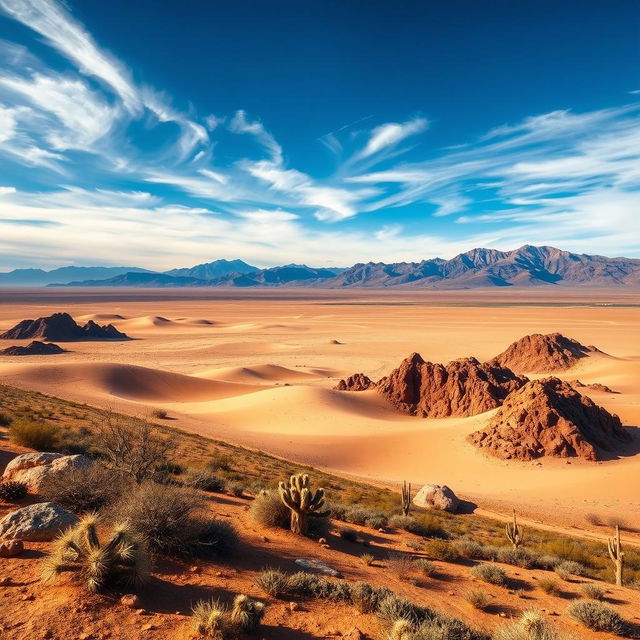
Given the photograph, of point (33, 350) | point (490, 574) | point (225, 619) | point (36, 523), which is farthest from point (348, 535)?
point (33, 350)

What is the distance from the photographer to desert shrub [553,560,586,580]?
357 inches

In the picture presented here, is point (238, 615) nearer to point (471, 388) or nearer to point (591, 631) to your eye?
point (591, 631)

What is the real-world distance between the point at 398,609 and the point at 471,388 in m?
24.8

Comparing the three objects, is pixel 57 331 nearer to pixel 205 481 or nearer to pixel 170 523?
pixel 205 481

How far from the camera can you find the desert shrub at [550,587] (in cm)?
805

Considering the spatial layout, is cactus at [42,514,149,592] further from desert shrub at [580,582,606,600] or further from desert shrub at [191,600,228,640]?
desert shrub at [580,582,606,600]

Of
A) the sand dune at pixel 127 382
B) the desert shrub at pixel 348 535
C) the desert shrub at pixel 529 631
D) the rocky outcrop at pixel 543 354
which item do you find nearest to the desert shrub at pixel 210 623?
the desert shrub at pixel 529 631

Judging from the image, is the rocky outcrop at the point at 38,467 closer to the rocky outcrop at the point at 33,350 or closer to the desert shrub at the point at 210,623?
the desert shrub at the point at 210,623

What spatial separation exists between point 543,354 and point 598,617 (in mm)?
42651

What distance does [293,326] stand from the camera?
318 ft

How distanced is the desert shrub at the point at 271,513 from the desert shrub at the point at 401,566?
2160mm

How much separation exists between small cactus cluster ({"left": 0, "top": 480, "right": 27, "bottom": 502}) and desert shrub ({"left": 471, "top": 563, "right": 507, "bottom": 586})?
8.20m

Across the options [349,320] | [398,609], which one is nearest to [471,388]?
[398,609]

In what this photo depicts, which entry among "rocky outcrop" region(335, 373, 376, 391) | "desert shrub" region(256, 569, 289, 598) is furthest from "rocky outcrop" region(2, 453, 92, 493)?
"rocky outcrop" region(335, 373, 376, 391)
